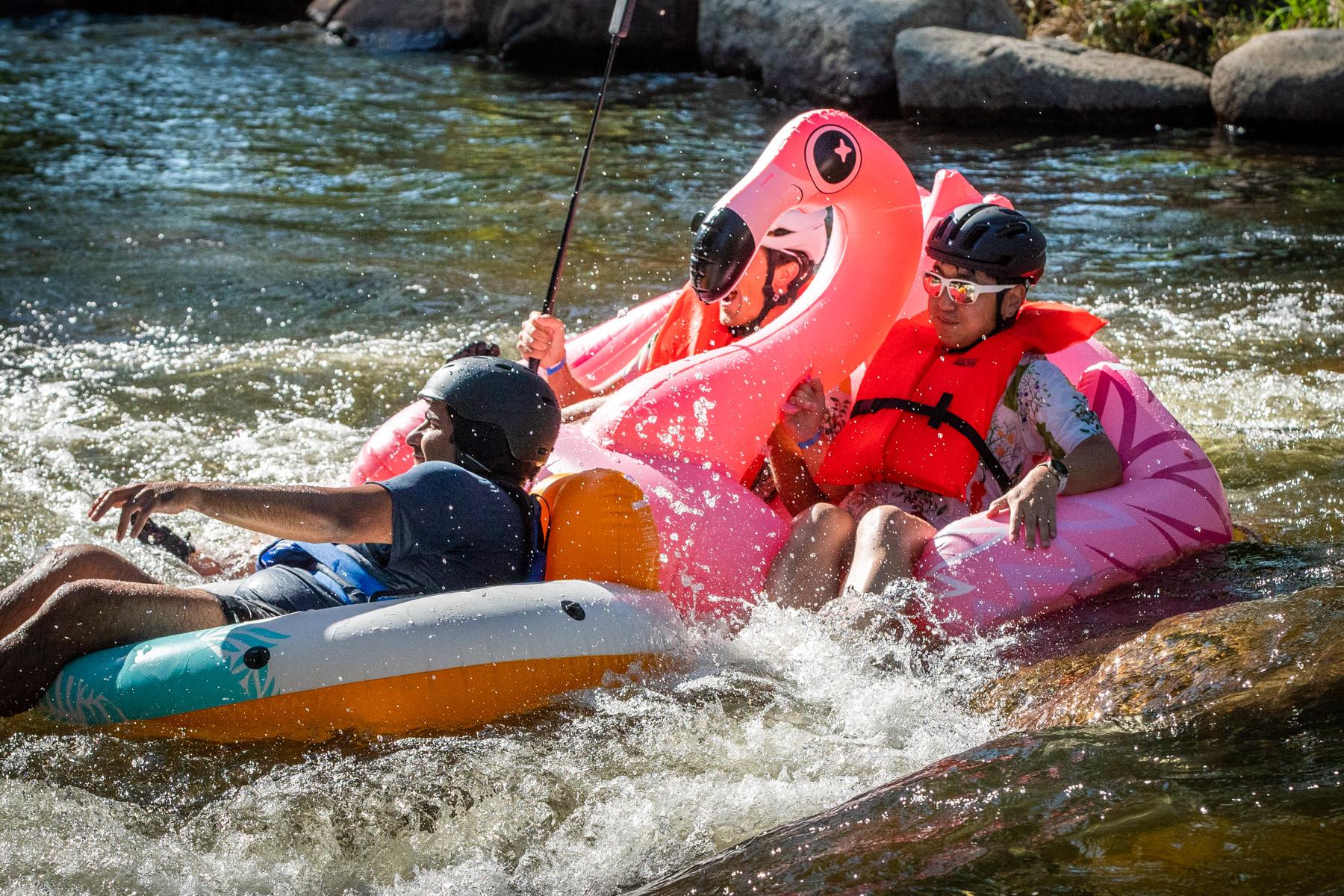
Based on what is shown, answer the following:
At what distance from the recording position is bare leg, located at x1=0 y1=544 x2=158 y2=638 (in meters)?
3.63

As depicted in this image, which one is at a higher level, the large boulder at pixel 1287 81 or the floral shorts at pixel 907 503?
the large boulder at pixel 1287 81

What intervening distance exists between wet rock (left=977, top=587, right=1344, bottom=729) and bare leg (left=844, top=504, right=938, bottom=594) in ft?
1.84

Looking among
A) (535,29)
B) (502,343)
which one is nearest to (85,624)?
(502,343)

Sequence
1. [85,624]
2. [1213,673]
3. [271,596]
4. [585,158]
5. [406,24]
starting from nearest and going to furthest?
[1213,673], [85,624], [271,596], [585,158], [406,24]

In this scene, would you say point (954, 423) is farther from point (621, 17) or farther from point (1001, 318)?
point (621, 17)

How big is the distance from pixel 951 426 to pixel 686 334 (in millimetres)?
1105

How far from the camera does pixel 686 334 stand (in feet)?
16.7

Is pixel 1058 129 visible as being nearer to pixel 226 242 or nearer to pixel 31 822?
pixel 226 242

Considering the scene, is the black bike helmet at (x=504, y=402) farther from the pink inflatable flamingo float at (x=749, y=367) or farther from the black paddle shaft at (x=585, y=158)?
the black paddle shaft at (x=585, y=158)

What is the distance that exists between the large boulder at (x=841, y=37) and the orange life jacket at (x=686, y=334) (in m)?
8.40

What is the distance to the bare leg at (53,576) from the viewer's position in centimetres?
363

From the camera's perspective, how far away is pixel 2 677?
134 inches

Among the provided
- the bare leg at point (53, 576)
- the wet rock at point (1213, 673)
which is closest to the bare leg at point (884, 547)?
the wet rock at point (1213, 673)

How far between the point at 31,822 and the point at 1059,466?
283 cm
